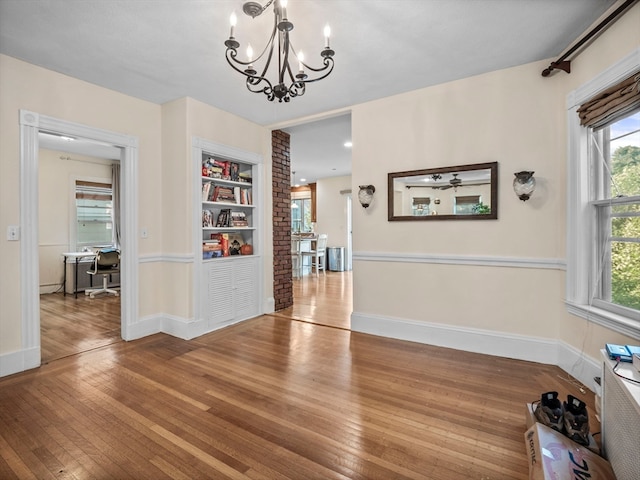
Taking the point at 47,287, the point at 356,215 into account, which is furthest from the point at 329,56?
the point at 47,287

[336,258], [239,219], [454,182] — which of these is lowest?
[336,258]

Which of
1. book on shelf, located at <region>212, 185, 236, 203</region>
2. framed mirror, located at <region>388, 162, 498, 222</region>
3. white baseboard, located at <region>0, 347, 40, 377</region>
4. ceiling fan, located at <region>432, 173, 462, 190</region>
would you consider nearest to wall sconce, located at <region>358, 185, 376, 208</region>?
framed mirror, located at <region>388, 162, 498, 222</region>

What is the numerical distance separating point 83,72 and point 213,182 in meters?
1.58

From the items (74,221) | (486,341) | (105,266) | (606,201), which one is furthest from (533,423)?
(74,221)

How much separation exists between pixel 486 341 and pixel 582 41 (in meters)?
2.52

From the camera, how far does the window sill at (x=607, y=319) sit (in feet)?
6.56

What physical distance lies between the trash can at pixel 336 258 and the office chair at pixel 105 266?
5.11 meters

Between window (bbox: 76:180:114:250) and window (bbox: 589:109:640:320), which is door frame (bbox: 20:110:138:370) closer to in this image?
window (bbox: 76:180:114:250)

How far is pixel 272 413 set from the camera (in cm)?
204

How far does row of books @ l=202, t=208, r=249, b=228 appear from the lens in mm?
3854

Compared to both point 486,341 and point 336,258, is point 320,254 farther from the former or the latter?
point 486,341

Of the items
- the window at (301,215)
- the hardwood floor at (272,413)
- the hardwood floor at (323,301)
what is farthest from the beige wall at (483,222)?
the window at (301,215)

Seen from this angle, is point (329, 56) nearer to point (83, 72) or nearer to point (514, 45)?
point (514, 45)

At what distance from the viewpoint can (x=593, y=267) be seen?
2.44 metres
